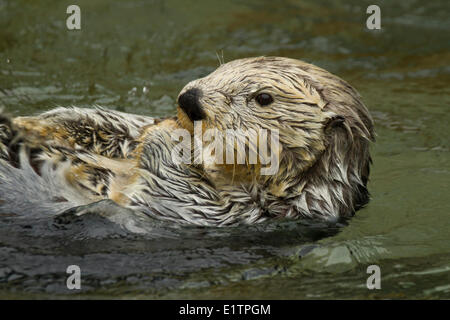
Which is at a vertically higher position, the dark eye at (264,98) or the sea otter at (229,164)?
the dark eye at (264,98)

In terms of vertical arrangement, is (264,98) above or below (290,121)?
above

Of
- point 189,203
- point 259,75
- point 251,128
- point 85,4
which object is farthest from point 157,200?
point 85,4

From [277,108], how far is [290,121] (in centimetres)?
11

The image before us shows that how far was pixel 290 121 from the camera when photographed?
396 cm

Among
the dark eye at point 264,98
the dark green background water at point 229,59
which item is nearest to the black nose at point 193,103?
the dark eye at point 264,98

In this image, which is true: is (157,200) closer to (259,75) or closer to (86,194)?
(86,194)

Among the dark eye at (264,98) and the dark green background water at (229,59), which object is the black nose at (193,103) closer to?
the dark eye at (264,98)

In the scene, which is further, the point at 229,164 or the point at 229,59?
the point at 229,59

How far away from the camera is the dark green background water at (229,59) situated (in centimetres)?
366

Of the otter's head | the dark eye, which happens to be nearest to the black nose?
the otter's head

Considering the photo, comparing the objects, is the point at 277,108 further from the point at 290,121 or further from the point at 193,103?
the point at 193,103

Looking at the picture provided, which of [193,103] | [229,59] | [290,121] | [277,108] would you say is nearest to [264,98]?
[277,108]

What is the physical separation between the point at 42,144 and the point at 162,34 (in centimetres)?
462

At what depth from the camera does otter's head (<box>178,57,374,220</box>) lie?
3971 millimetres
